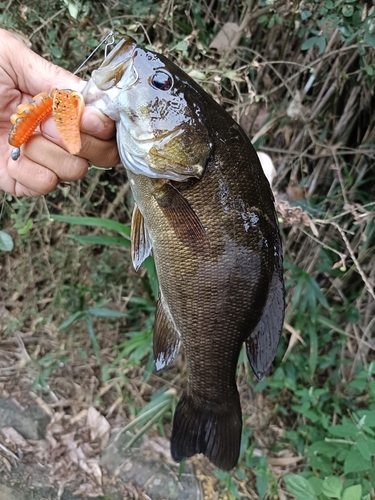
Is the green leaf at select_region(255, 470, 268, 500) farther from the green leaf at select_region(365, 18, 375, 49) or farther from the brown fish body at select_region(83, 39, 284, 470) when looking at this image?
the green leaf at select_region(365, 18, 375, 49)

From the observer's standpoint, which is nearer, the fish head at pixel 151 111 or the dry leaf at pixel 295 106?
the fish head at pixel 151 111

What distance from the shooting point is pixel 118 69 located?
3.51ft

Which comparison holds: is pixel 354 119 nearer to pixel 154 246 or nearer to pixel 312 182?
pixel 312 182

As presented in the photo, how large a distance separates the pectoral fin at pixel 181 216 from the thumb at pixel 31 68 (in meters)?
0.44

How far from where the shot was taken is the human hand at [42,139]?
1220mm

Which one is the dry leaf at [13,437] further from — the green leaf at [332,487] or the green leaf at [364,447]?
the green leaf at [364,447]

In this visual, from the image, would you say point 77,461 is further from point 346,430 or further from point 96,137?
point 96,137

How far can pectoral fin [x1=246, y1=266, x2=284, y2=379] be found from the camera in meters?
1.31

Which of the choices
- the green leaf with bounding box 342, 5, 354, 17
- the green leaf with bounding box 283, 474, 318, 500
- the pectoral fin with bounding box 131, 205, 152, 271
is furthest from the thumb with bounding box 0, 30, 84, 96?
the green leaf with bounding box 283, 474, 318, 500

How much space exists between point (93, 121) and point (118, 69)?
143mm

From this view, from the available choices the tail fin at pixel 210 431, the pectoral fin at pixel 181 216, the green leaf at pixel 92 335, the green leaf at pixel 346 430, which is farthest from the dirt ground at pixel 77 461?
the pectoral fin at pixel 181 216

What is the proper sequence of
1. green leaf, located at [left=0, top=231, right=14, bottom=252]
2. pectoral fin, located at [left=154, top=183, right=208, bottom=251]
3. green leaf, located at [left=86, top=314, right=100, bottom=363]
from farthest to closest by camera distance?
green leaf, located at [left=86, top=314, right=100, bottom=363], green leaf, located at [left=0, top=231, right=14, bottom=252], pectoral fin, located at [left=154, top=183, right=208, bottom=251]

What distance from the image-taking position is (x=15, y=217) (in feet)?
7.85

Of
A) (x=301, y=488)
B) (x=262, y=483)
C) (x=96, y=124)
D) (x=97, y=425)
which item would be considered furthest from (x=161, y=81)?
(x=97, y=425)
